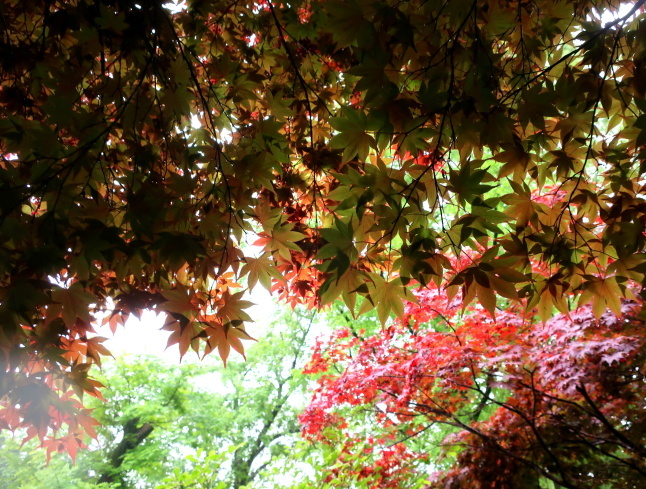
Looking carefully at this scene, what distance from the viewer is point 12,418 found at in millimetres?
1521

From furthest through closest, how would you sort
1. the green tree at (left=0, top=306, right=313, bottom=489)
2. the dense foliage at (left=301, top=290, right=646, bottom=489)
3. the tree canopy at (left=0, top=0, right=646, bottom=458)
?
the green tree at (left=0, top=306, right=313, bottom=489), the dense foliage at (left=301, top=290, right=646, bottom=489), the tree canopy at (left=0, top=0, right=646, bottom=458)

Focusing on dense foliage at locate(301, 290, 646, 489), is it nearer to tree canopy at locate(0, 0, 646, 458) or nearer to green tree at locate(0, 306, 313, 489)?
tree canopy at locate(0, 0, 646, 458)

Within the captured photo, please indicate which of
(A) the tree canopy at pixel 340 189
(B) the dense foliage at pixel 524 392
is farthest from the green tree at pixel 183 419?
(A) the tree canopy at pixel 340 189

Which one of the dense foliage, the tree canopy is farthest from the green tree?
the tree canopy

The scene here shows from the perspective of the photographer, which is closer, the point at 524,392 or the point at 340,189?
the point at 340,189

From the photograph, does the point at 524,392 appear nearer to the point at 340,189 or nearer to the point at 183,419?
the point at 340,189

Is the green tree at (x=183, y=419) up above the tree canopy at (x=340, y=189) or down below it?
above

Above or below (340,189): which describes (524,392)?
above

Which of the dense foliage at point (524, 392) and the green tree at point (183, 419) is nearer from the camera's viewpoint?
the dense foliage at point (524, 392)

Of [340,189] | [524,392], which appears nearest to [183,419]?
[524,392]

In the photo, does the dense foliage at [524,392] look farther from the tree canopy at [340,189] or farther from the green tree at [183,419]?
the green tree at [183,419]

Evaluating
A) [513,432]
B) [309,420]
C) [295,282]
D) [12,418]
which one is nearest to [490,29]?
[295,282]

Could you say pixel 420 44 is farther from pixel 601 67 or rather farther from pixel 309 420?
pixel 309 420

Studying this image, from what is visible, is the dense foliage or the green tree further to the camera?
the green tree
